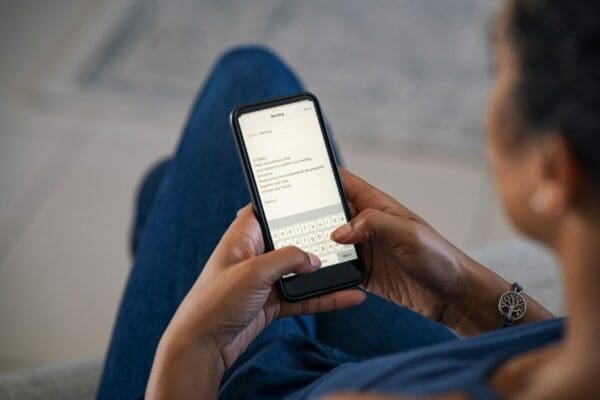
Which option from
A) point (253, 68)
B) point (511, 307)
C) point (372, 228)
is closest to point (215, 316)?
point (372, 228)

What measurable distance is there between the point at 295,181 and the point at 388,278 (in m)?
0.13

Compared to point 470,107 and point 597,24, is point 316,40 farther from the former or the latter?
point 597,24

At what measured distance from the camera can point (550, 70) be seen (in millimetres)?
469

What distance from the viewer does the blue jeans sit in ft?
2.79

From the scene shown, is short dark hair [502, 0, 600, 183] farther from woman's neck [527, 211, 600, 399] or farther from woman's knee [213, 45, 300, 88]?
woman's knee [213, 45, 300, 88]

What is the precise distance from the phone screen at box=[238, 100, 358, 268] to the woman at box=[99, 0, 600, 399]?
0.03 meters

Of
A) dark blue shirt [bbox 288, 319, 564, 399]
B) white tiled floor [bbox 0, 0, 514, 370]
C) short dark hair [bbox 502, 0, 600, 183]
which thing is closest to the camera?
short dark hair [bbox 502, 0, 600, 183]

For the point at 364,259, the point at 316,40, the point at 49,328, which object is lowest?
the point at 49,328

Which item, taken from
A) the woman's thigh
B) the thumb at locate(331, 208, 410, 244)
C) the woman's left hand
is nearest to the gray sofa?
the woman's thigh

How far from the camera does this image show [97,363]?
0.97m

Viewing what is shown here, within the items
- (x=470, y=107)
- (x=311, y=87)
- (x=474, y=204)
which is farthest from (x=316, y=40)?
(x=474, y=204)

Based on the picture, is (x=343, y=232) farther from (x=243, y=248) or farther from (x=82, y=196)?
(x=82, y=196)

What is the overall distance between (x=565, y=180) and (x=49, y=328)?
47.1 inches

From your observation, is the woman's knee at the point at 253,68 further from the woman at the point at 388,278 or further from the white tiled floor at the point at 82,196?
the white tiled floor at the point at 82,196
